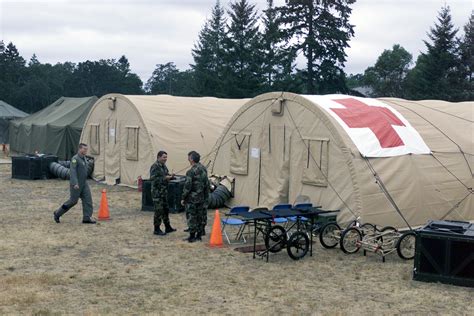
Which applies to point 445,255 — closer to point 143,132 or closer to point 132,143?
point 143,132

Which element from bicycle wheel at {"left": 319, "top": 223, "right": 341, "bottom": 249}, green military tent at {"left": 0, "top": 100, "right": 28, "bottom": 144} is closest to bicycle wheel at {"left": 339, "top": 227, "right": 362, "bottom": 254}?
bicycle wheel at {"left": 319, "top": 223, "right": 341, "bottom": 249}

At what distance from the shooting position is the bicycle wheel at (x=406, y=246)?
9617mm

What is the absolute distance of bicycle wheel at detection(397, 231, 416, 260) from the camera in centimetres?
962

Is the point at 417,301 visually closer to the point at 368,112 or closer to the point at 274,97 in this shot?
the point at 368,112

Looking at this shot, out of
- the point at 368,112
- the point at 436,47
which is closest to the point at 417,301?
the point at 368,112

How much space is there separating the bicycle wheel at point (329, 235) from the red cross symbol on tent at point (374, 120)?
2.56m

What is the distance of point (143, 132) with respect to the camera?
1838cm

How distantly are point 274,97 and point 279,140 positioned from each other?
1.07 meters

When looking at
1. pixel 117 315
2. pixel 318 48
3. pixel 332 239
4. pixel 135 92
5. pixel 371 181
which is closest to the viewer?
pixel 117 315

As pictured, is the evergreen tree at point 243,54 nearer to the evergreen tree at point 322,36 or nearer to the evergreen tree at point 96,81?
the evergreen tree at point 322,36

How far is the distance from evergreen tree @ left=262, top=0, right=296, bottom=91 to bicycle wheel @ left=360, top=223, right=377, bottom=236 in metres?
34.5

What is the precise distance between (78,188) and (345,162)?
18.9 feet

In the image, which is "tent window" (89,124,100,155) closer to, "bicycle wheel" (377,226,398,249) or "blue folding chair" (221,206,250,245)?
"blue folding chair" (221,206,250,245)

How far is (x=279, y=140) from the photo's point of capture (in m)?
13.5
